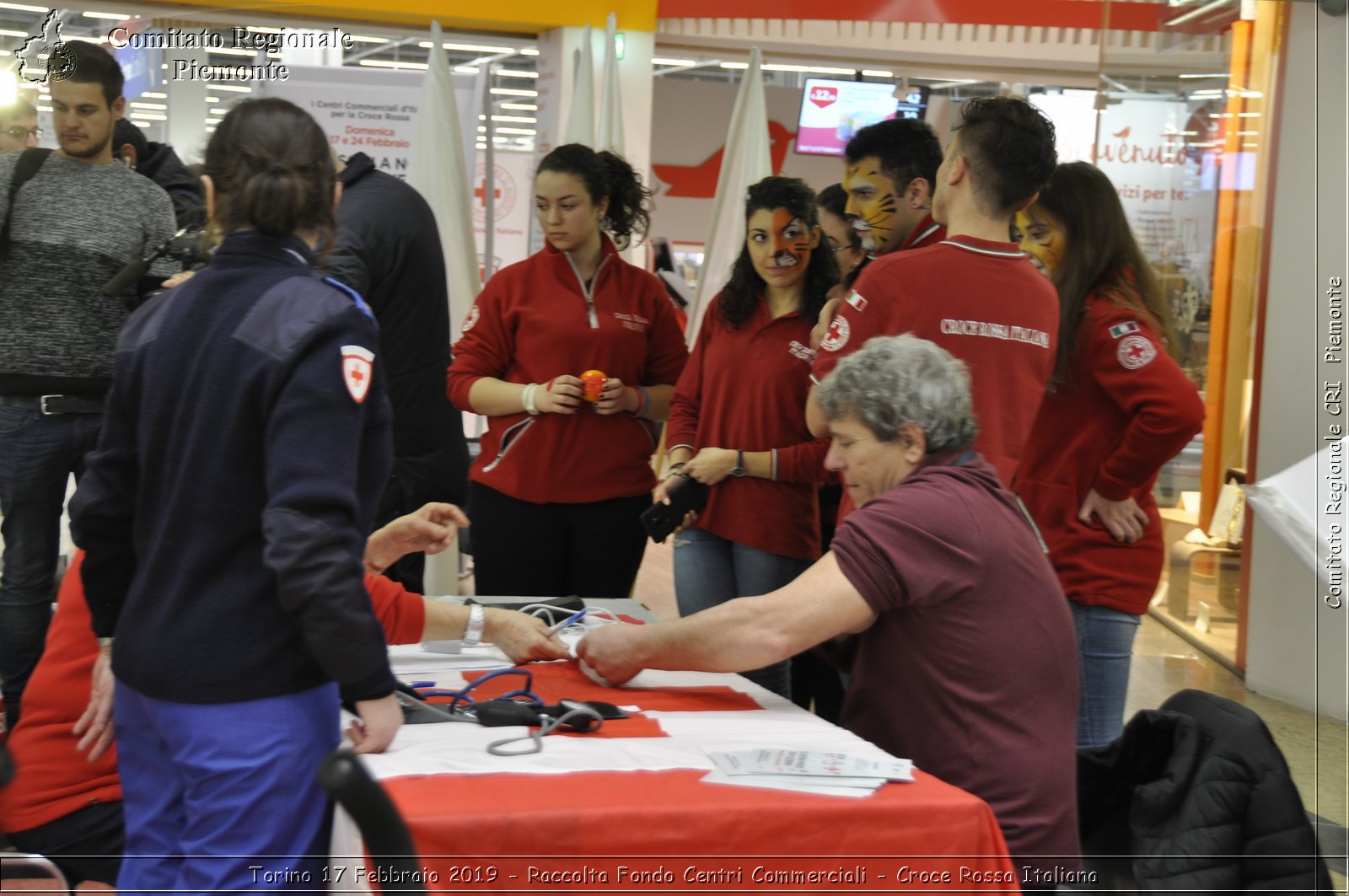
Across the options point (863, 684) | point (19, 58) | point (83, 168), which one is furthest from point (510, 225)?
point (863, 684)

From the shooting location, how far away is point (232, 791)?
1.45 m

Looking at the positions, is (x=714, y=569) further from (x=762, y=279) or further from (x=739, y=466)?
(x=762, y=279)

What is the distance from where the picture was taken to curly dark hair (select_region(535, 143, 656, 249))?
3.26 meters

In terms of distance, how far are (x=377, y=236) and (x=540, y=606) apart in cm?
102

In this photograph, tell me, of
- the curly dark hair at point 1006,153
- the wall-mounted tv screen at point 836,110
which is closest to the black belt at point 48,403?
the curly dark hair at point 1006,153

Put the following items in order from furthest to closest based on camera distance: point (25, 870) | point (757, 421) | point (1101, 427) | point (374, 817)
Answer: point (757, 421) < point (1101, 427) < point (25, 870) < point (374, 817)

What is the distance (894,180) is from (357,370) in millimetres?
1718

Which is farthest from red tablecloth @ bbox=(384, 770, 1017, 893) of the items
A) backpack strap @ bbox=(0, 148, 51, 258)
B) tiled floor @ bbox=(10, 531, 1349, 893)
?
backpack strap @ bbox=(0, 148, 51, 258)

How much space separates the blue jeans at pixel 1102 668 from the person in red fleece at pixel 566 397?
1.20 meters

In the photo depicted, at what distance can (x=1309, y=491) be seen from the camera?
1.84 m

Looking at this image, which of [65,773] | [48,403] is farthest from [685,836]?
[48,403]

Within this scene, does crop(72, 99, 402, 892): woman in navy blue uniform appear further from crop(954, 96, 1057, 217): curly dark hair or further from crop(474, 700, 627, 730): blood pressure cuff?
crop(954, 96, 1057, 217): curly dark hair

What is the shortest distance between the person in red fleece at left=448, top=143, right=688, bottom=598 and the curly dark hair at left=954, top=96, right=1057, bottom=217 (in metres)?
1.15

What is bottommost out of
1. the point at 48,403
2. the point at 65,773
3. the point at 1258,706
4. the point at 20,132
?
the point at 1258,706
